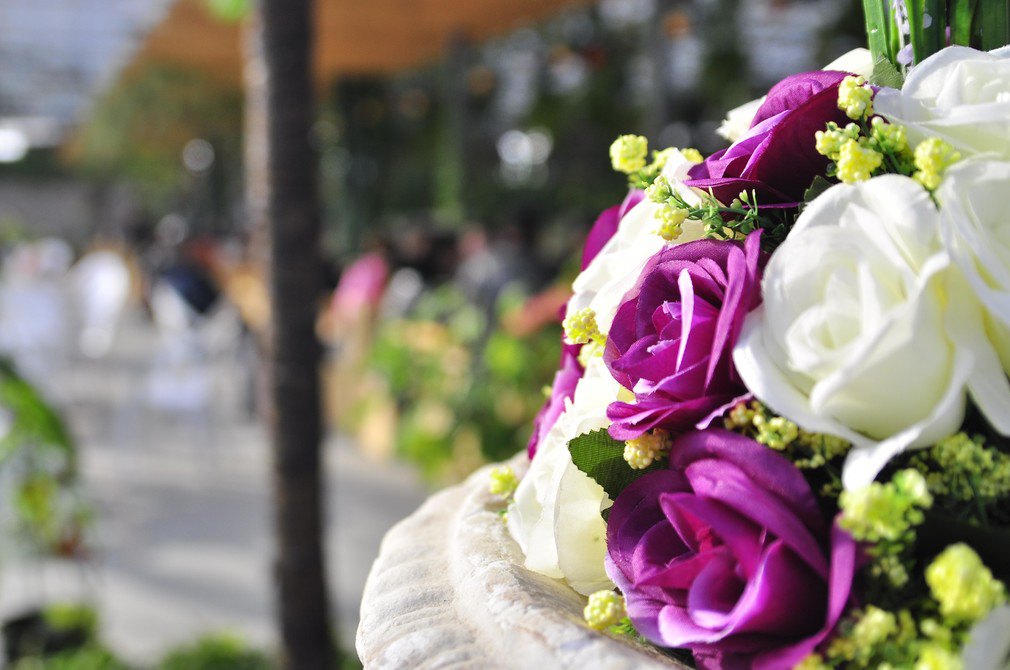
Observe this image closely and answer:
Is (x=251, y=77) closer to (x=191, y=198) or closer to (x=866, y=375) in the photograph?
(x=866, y=375)

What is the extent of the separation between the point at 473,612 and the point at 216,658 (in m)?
2.70

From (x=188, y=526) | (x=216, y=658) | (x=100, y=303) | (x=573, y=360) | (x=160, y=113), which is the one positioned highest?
(x=160, y=113)

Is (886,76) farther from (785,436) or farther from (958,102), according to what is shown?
(785,436)

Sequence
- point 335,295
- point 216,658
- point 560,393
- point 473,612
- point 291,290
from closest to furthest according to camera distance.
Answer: point 473,612, point 560,393, point 291,290, point 216,658, point 335,295

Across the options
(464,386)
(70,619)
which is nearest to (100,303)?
(464,386)

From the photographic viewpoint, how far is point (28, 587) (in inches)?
173

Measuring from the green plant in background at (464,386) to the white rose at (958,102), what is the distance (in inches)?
130

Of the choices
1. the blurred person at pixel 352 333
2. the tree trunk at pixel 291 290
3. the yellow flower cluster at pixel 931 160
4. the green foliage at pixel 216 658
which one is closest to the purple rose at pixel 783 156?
the yellow flower cluster at pixel 931 160

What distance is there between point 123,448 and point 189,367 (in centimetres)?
102

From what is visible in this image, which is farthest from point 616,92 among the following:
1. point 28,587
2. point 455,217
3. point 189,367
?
point 28,587

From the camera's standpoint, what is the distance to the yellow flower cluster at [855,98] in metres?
0.73

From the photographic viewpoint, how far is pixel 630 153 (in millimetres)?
941

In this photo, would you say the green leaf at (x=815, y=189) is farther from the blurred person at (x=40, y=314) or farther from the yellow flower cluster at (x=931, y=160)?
the blurred person at (x=40, y=314)

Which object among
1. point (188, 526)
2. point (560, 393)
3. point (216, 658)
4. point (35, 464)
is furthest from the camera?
point (188, 526)
